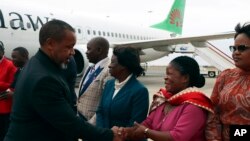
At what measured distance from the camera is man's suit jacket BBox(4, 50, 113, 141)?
2.12m

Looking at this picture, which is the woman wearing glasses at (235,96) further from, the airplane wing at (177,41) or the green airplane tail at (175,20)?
the green airplane tail at (175,20)

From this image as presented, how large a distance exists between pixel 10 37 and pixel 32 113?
31.9 feet

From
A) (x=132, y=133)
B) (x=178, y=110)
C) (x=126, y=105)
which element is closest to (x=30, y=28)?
(x=126, y=105)

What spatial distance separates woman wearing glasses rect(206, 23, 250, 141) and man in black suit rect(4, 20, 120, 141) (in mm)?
610

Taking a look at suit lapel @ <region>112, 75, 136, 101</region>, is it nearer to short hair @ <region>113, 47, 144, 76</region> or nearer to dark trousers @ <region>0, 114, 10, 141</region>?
short hair @ <region>113, 47, 144, 76</region>

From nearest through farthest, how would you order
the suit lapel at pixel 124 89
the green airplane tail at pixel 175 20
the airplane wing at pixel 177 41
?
1. the suit lapel at pixel 124 89
2. the airplane wing at pixel 177 41
3. the green airplane tail at pixel 175 20

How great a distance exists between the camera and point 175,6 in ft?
95.2

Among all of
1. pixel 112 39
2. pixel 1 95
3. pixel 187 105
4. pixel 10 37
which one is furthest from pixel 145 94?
pixel 112 39

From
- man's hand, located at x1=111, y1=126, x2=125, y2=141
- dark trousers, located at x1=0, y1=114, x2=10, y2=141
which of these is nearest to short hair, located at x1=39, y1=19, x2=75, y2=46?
man's hand, located at x1=111, y1=126, x2=125, y2=141

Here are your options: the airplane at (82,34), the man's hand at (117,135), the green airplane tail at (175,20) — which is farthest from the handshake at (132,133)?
the green airplane tail at (175,20)

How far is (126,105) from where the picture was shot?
112 inches

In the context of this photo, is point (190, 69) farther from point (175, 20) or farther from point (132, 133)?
point (175, 20)

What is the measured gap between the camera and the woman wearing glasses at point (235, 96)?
2.25 metres

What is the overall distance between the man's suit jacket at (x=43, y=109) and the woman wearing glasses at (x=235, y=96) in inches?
25.6
